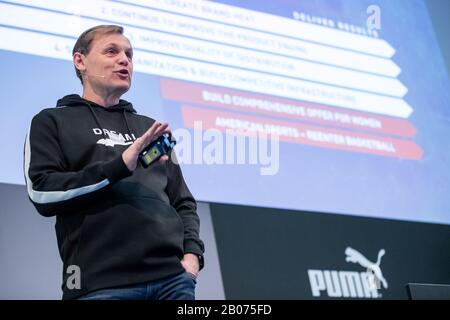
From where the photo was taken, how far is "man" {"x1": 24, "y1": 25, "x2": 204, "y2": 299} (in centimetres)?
148

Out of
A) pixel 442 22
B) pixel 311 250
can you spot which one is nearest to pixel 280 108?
pixel 311 250

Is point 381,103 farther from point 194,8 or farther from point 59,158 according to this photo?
point 59,158

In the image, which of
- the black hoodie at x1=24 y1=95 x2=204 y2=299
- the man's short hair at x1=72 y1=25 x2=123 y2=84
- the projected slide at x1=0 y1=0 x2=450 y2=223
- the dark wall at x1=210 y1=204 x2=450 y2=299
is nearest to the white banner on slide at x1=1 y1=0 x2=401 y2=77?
the projected slide at x1=0 y1=0 x2=450 y2=223

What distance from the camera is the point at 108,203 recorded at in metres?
1.54

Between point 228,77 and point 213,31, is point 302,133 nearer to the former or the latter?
point 228,77

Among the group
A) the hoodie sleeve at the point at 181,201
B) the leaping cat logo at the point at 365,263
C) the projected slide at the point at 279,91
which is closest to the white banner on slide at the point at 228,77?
the projected slide at the point at 279,91

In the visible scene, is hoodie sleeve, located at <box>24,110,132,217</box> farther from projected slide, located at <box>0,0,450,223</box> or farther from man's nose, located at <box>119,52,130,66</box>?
projected slide, located at <box>0,0,450,223</box>

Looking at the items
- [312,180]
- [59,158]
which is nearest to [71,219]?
[59,158]

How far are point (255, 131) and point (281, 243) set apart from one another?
0.45 metres

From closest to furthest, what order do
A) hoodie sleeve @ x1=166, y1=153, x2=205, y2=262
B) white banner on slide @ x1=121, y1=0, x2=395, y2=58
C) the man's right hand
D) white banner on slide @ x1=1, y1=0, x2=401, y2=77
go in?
1. the man's right hand
2. hoodie sleeve @ x1=166, y1=153, x2=205, y2=262
3. white banner on slide @ x1=1, y1=0, x2=401, y2=77
4. white banner on slide @ x1=121, y1=0, x2=395, y2=58

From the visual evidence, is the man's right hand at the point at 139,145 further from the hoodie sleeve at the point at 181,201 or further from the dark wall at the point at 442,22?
the dark wall at the point at 442,22

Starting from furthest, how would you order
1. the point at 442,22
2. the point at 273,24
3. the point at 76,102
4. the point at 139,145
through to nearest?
the point at 442,22
the point at 273,24
the point at 76,102
the point at 139,145

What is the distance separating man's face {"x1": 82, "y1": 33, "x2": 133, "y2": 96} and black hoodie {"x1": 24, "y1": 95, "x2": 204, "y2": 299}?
84 millimetres

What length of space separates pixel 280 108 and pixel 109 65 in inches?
52.7
